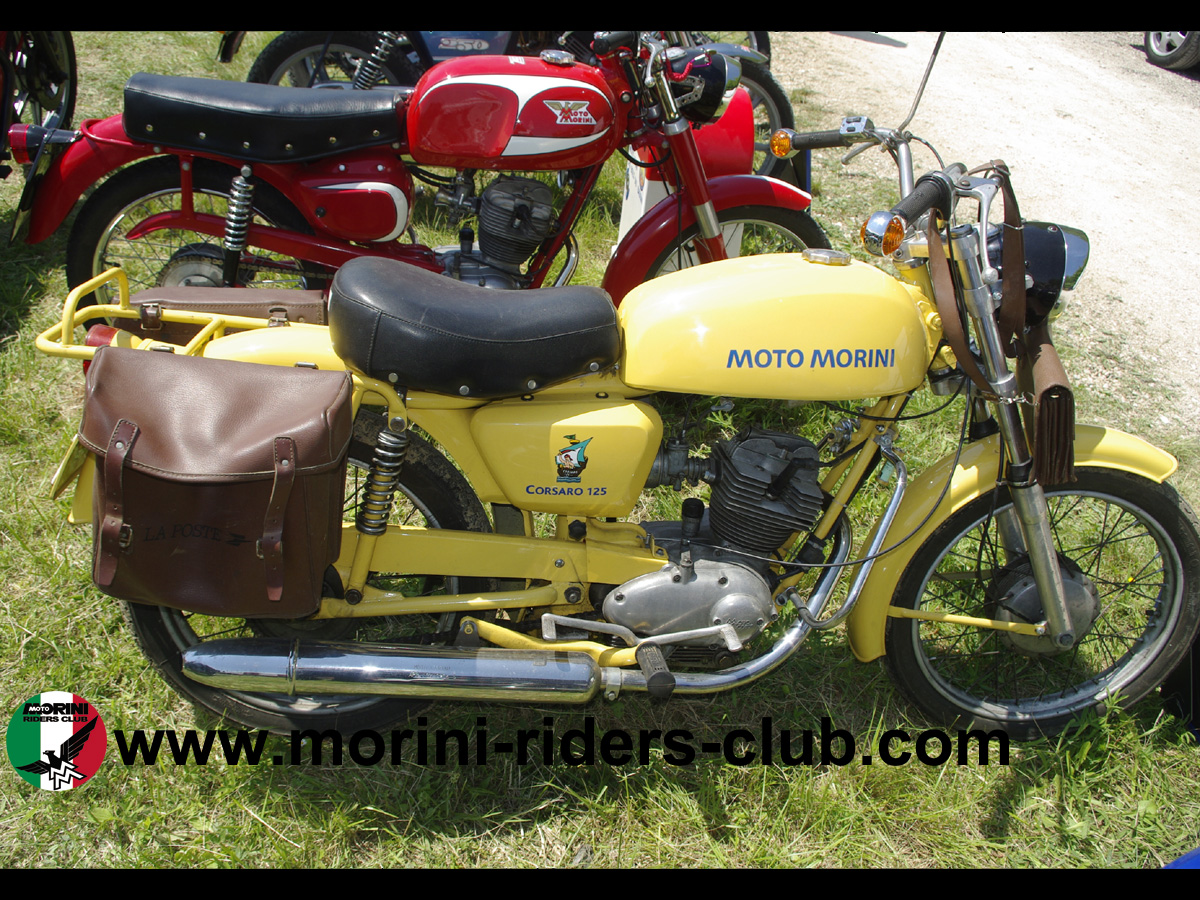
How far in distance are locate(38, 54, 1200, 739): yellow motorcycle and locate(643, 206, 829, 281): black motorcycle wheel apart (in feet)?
4.62

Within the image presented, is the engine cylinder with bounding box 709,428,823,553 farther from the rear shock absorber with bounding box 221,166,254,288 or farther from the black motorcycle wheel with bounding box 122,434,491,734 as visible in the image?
the rear shock absorber with bounding box 221,166,254,288

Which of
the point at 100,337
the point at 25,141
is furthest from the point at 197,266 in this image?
the point at 100,337

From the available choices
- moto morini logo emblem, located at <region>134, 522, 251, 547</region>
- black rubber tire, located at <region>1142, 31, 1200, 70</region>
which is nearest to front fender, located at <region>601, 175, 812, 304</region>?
moto morini logo emblem, located at <region>134, 522, 251, 547</region>

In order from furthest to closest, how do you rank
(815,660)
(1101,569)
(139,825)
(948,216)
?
(1101,569)
(815,660)
(139,825)
(948,216)

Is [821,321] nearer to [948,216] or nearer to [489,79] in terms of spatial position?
[948,216]

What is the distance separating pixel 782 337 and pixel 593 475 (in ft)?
1.77

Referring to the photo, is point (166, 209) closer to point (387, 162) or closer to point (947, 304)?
point (387, 162)

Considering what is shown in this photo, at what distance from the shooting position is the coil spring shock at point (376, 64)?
170 inches

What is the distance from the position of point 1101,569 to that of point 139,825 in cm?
302

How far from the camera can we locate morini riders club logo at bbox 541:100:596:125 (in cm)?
315

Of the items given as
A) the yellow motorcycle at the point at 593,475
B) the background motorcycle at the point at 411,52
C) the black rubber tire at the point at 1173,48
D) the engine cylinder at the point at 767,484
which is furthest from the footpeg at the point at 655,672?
the black rubber tire at the point at 1173,48


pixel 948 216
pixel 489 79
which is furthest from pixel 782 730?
pixel 489 79

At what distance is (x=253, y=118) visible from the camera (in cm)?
304
